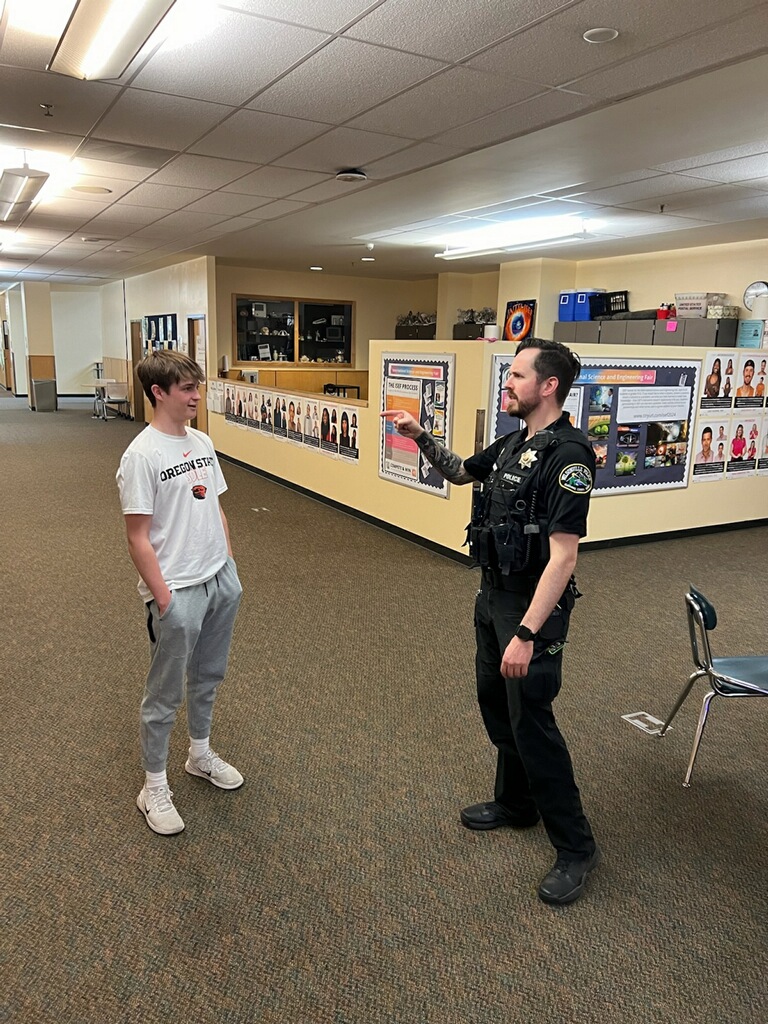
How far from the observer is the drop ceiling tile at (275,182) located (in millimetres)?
5184

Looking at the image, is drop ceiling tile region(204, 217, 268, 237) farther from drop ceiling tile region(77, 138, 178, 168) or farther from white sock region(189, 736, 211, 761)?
white sock region(189, 736, 211, 761)

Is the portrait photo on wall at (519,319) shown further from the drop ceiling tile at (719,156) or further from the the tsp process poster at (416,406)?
the drop ceiling tile at (719,156)

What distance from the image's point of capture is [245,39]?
299 centimetres

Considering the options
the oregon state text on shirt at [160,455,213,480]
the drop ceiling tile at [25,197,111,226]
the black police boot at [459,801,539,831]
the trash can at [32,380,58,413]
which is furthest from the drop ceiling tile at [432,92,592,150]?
the trash can at [32,380,58,413]

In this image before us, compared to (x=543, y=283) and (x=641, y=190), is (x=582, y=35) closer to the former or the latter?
(x=641, y=190)

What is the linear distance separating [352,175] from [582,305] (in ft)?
16.2

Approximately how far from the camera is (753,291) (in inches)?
295

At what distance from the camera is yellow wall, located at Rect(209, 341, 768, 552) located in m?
5.16

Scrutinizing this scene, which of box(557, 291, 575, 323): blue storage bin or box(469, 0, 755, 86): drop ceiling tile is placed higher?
box(469, 0, 755, 86): drop ceiling tile

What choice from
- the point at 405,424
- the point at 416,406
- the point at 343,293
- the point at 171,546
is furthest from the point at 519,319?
the point at 171,546

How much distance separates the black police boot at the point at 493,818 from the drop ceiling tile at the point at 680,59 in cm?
297

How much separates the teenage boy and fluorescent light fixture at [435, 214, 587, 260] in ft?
18.4

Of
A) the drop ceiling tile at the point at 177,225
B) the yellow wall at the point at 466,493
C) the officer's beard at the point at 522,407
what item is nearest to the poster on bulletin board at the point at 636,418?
the yellow wall at the point at 466,493

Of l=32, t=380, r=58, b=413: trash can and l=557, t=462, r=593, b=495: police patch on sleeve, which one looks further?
l=32, t=380, r=58, b=413: trash can
